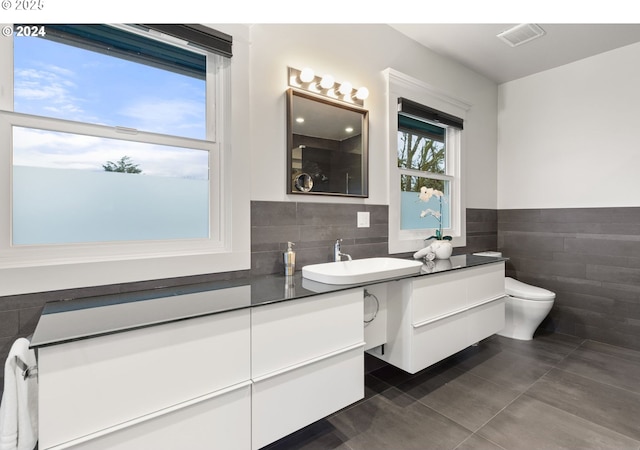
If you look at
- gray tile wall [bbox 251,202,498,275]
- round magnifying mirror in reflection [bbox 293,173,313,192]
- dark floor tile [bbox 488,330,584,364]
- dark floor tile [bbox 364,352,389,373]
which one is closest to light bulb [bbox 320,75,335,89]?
round magnifying mirror in reflection [bbox 293,173,313,192]

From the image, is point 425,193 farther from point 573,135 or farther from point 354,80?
point 573,135

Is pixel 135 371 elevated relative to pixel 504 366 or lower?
elevated

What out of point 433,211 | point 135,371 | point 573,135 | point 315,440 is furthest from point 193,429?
point 573,135

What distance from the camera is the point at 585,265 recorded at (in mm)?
2918

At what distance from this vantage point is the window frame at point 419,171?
95.4 inches

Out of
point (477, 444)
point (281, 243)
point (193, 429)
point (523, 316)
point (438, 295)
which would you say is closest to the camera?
point (193, 429)

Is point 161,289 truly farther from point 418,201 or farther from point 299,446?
point 418,201

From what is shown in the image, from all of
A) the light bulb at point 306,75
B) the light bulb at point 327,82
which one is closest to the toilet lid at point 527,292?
the light bulb at point 327,82

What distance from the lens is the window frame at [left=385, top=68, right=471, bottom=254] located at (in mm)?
2424

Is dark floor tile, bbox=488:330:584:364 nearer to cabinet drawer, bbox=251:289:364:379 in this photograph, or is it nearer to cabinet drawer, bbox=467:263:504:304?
cabinet drawer, bbox=467:263:504:304

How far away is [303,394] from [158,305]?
720mm

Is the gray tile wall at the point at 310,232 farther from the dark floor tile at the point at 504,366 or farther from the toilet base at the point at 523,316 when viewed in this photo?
the toilet base at the point at 523,316
